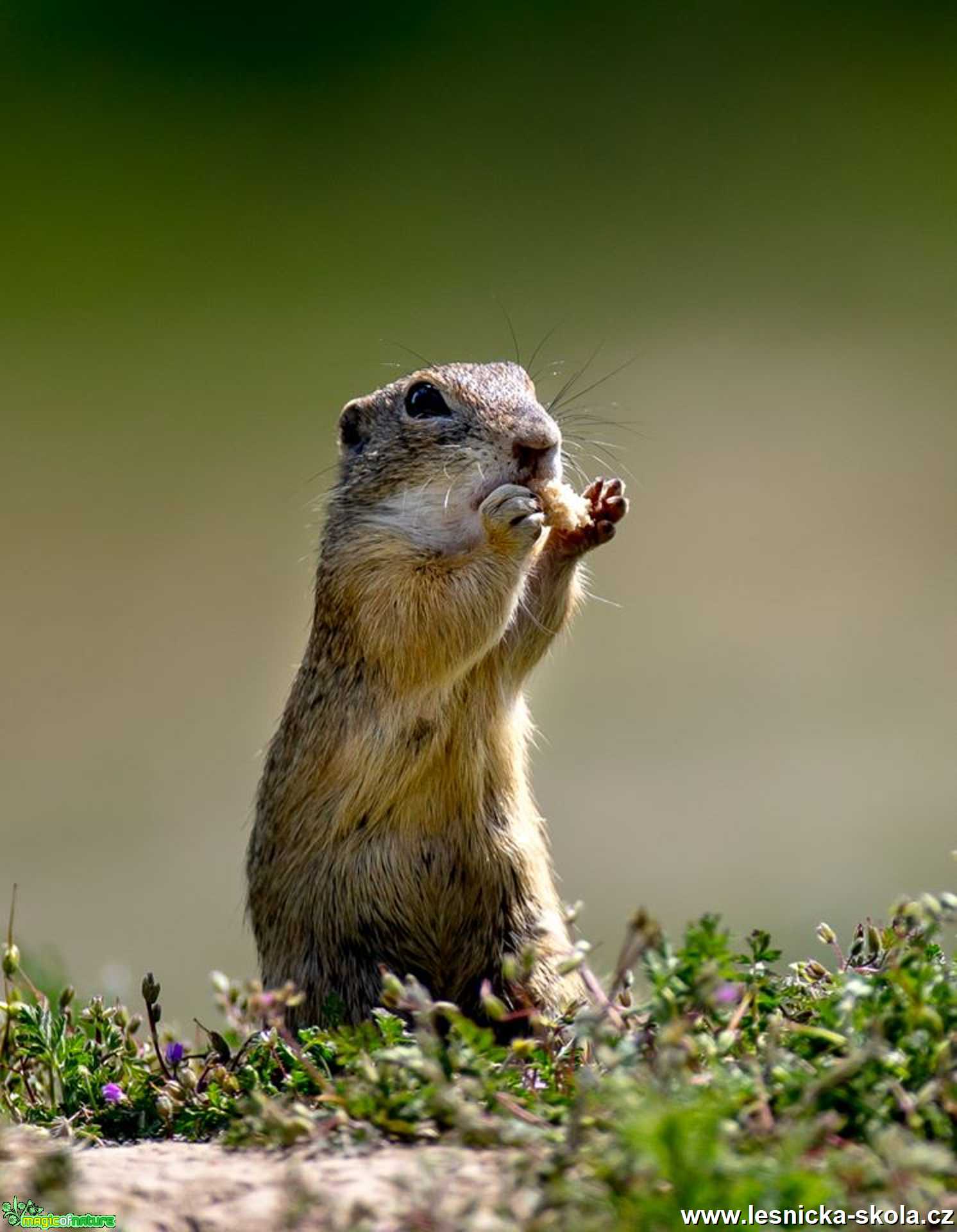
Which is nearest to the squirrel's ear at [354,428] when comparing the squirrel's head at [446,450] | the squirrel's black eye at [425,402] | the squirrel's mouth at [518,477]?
the squirrel's head at [446,450]

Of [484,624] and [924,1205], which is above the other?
[484,624]

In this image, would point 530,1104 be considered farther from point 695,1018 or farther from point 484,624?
point 484,624

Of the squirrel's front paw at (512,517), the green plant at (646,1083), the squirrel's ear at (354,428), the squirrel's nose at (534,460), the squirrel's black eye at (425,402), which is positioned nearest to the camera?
the green plant at (646,1083)

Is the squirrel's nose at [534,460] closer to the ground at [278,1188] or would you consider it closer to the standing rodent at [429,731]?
the standing rodent at [429,731]

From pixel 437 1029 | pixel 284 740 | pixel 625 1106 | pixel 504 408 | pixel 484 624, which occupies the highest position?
pixel 504 408

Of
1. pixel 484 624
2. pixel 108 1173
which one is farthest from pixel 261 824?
pixel 108 1173

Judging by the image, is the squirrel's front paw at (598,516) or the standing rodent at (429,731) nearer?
the standing rodent at (429,731)
